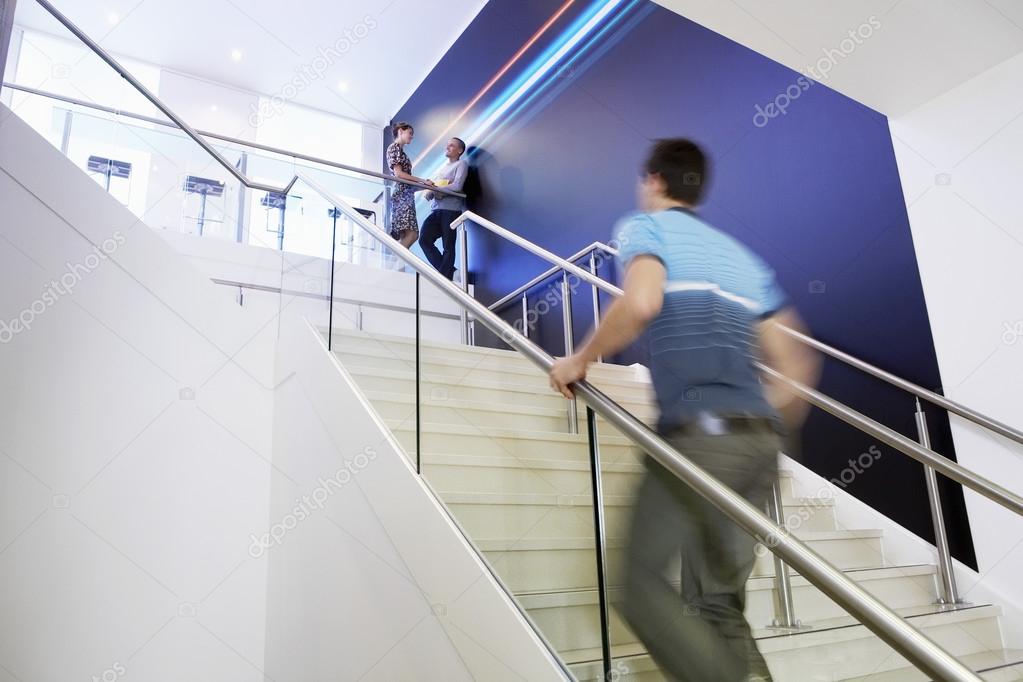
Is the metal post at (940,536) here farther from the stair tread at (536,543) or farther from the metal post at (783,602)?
the metal post at (783,602)

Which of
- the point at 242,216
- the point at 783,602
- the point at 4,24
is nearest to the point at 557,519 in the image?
the point at 783,602

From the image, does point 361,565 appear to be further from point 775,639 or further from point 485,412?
point 775,639

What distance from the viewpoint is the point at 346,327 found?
3260 millimetres

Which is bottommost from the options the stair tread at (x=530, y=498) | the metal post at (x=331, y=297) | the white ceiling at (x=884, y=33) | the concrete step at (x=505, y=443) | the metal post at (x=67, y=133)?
the stair tread at (x=530, y=498)

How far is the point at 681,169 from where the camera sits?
1547 mm

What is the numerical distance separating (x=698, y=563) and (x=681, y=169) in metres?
0.80

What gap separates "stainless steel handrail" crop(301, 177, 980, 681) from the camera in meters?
0.86

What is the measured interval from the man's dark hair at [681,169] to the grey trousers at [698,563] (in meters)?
0.52

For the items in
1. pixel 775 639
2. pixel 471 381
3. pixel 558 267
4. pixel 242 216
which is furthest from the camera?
A: pixel 242 216

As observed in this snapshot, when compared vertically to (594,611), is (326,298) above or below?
above

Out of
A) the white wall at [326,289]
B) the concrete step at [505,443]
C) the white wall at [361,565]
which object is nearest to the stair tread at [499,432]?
the concrete step at [505,443]

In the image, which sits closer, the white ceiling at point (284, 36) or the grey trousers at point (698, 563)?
the grey trousers at point (698, 563)

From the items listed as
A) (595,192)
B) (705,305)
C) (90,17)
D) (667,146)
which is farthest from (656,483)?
(90,17)

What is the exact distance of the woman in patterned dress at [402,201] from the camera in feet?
19.5
